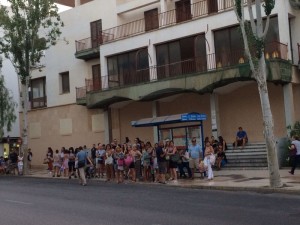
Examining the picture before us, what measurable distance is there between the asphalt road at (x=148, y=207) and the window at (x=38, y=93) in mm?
20336

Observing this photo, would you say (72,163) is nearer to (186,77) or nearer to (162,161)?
(162,161)

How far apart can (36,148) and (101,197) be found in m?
23.3

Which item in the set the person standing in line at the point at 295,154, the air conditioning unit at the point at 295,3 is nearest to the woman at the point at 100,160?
the person standing in line at the point at 295,154

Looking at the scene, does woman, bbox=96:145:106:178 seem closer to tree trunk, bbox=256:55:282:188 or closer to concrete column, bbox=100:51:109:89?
concrete column, bbox=100:51:109:89

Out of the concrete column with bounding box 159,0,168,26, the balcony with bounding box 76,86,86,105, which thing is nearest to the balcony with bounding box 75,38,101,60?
the balcony with bounding box 76,86,86,105

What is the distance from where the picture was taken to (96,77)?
108ft

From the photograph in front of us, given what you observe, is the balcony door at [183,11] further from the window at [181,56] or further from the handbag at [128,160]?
the handbag at [128,160]

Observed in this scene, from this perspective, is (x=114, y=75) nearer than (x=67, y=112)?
Yes

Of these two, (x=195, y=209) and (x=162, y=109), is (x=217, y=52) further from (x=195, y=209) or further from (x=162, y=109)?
(x=195, y=209)

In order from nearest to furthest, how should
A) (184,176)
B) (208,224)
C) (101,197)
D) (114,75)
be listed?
(208,224) → (101,197) → (184,176) → (114,75)

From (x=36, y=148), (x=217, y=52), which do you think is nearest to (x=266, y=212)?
(x=217, y=52)

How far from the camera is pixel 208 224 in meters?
9.48

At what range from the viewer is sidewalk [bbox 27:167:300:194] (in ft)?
51.0

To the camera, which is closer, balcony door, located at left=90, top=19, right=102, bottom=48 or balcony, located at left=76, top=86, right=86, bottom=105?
balcony, located at left=76, top=86, right=86, bottom=105
